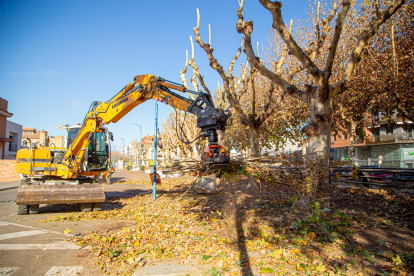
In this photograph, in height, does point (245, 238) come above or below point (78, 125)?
below

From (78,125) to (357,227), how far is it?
44.1 ft

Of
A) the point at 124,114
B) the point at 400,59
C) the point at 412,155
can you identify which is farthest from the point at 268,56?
the point at 412,155

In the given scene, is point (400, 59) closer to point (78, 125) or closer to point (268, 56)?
point (268, 56)

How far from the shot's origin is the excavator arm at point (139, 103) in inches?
214

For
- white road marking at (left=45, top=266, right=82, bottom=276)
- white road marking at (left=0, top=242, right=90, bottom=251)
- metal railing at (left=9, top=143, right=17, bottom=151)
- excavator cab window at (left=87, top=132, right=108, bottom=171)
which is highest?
metal railing at (left=9, top=143, right=17, bottom=151)

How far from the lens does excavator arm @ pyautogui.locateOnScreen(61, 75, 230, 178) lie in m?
5.45

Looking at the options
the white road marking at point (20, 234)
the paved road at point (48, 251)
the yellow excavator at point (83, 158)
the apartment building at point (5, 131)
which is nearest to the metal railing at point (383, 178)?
the yellow excavator at point (83, 158)

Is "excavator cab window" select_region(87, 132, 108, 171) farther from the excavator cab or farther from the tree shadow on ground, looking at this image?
the tree shadow on ground

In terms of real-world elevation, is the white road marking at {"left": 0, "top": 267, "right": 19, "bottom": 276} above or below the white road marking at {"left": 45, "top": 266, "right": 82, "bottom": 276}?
above

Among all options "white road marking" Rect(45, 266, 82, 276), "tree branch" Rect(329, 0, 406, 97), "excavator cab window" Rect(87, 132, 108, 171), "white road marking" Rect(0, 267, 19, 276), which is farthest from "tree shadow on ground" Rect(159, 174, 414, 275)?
"excavator cab window" Rect(87, 132, 108, 171)

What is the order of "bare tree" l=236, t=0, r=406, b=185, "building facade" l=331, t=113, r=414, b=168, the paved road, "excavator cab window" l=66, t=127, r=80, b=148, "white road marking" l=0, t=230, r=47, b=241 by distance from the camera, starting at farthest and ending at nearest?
1. "building facade" l=331, t=113, r=414, b=168
2. "excavator cab window" l=66, t=127, r=80, b=148
3. "bare tree" l=236, t=0, r=406, b=185
4. "white road marking" l=0, t=230, r=47, b=241
5. the paved road

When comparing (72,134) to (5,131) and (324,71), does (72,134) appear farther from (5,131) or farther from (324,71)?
(5,131)

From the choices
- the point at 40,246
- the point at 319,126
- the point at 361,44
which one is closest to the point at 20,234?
the point at 40,246

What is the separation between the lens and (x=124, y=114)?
962cm
